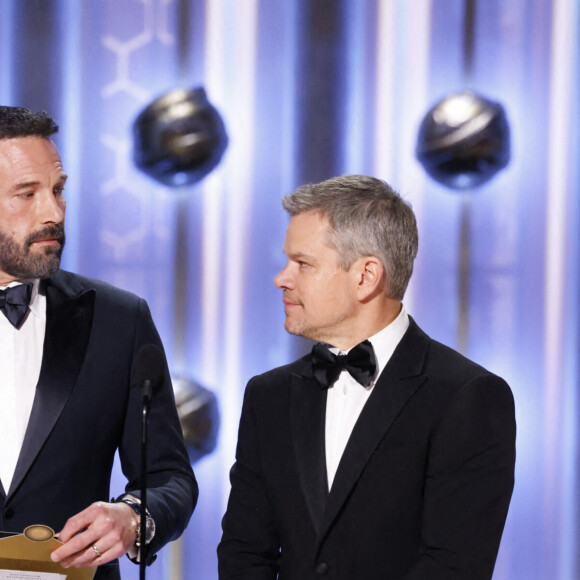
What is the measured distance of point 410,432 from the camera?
194 centimetres

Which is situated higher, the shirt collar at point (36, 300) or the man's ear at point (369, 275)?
the man's ear at point (369, 275)

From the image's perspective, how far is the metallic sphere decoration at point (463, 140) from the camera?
9.46 ft

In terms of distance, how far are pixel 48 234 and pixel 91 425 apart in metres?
0.43

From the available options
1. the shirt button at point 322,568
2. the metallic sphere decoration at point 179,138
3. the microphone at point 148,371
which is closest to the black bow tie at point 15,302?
the microphone at point 148,371

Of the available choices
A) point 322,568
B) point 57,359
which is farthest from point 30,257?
point 322,568

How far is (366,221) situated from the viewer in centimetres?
210

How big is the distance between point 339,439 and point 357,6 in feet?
5.37

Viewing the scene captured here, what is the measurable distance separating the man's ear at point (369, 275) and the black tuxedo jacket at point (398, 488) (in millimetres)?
147

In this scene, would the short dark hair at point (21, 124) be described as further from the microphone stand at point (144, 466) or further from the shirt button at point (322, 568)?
the shirt button at point (322, 568)

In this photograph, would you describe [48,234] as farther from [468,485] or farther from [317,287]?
[468,485]

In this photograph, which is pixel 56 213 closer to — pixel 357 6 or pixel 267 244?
pixel 267 244

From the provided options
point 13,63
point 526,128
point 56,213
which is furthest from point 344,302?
point 13,63

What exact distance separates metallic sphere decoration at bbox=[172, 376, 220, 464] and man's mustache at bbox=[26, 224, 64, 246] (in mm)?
941

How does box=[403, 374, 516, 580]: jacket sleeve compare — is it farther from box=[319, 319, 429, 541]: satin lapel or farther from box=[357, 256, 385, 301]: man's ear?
box=[357, 256, 385, 301]: man's ear
